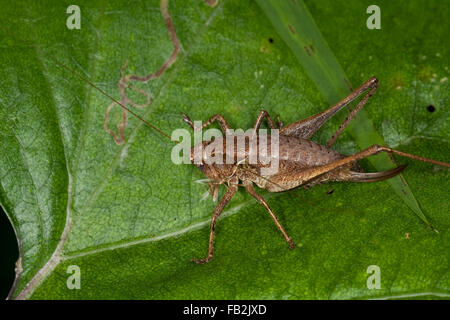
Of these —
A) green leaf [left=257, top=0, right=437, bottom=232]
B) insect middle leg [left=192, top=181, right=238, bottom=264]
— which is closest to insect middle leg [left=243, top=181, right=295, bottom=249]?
insect middle leg [left=192, top=181, right=238, bottom=264]

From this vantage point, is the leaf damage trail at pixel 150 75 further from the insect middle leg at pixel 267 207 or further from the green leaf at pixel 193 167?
the insect middle leg at pixel 267 207

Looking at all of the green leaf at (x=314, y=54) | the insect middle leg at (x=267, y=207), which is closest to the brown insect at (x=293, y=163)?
the insect middle leg at (x=267, y=207)

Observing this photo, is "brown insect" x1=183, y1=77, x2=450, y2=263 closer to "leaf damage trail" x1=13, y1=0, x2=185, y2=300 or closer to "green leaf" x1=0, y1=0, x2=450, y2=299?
"green leaf" x1=0, y1=0, x2=450, y2=299

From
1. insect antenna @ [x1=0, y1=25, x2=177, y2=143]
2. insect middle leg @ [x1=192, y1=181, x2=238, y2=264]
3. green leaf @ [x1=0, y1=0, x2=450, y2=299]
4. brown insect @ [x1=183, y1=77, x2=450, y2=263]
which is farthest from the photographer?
brown insect @ [x1=183, y1=77, x2=450, y2=263]

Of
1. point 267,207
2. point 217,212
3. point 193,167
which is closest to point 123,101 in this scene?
point 193,167

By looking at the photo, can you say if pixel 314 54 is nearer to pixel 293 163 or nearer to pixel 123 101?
pixel 293 163

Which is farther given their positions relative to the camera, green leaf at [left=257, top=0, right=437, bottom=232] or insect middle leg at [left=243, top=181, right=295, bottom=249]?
green leaf at [left=257, top=0, right=437, bottom=232]

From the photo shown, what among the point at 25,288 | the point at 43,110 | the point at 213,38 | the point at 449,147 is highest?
the point at 213,38

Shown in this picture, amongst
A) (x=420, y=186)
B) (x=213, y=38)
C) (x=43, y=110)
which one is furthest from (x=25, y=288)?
(x=420, y=186)

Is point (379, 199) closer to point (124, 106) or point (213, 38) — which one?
point (213, 38)
